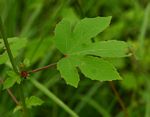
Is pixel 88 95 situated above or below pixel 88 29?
below

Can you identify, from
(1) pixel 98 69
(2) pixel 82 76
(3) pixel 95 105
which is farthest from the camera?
(2) pixel 82 76

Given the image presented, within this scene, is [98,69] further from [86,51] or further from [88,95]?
[88,95]

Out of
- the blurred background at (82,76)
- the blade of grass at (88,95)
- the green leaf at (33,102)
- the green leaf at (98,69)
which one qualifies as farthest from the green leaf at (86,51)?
the blade of grass at (88,95)

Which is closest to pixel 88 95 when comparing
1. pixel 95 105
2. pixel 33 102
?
pixel 95 105

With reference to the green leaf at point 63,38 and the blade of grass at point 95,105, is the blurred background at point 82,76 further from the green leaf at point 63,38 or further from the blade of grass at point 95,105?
the green leaf at point 63,38

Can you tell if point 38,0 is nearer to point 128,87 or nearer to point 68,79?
point 128,87

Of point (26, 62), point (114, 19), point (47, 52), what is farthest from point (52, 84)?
point (26, 62)
